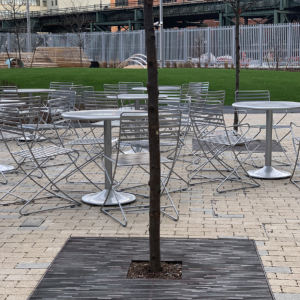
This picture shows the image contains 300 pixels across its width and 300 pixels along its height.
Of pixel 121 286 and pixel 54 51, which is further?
pixel 54 51

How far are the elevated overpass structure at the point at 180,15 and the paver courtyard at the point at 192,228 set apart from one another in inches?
1346

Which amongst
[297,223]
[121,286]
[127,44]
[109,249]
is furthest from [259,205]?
[127,44]

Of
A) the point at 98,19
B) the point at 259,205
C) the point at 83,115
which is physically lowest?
the point at 259,205

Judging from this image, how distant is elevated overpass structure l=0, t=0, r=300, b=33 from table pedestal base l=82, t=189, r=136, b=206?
113 feet

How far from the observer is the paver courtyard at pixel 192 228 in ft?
11.8

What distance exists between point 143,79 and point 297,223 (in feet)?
49.9

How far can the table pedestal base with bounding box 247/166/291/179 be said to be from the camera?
658 centimetres

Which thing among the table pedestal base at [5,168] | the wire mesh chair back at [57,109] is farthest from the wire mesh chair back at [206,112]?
the table pedestal base at [5,168]

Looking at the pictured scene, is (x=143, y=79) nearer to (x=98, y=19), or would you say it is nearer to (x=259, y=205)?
(x=259, y=205)

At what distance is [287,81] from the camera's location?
18.7m


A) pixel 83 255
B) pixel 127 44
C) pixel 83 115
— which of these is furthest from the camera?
pixel 127 44

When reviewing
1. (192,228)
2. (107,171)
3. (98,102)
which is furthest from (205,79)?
(192,228)

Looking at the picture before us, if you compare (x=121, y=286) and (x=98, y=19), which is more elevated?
(x=98, y=19)

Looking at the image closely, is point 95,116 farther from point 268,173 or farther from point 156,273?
point 268,173
